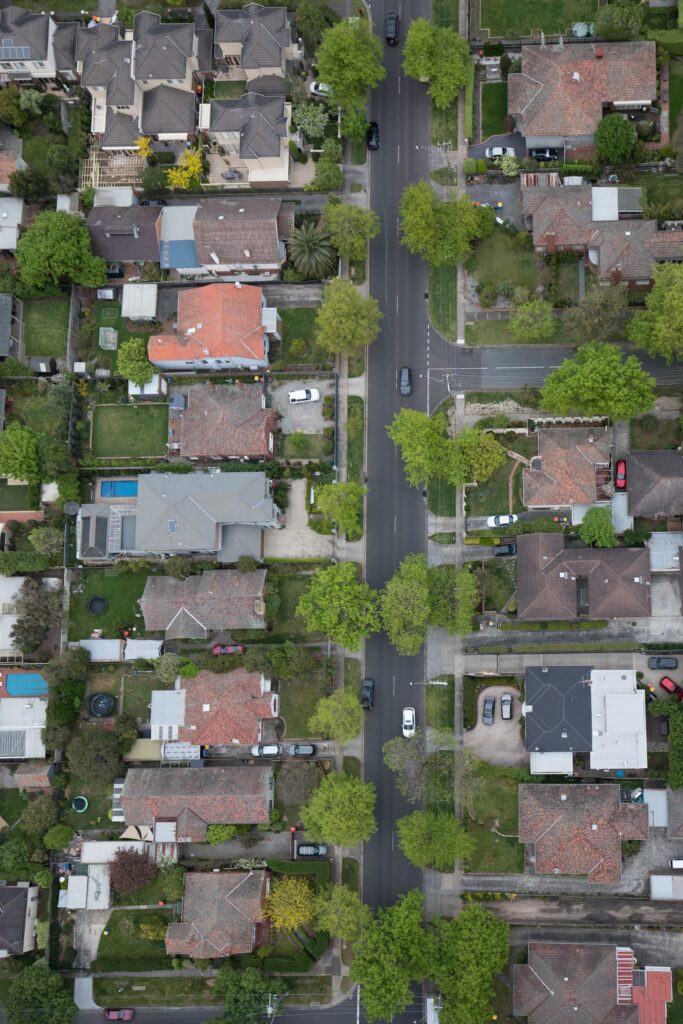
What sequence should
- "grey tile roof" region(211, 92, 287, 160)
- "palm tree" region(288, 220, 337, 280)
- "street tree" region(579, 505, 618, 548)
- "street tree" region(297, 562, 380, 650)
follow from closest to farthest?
"street tree" region(579, 505, 618, 548)
"street tree" region(297, 562, 380, 650)
"grey tile roof" region(211, 92, 287, 160)
"palm tree" region(288, 220, 337, 280)

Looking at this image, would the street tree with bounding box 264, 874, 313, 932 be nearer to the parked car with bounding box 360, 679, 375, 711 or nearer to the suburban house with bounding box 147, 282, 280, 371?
the parked car with bounding box 360, 679, 375, 711

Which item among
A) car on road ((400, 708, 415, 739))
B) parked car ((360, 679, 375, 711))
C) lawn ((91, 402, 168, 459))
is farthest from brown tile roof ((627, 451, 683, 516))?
lawn ((91, 402, 168, 459))

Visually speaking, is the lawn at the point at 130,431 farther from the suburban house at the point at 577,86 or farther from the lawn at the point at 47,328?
the suburban house at the point at 577,86

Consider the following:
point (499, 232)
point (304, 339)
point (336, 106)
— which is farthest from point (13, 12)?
point (499, 232)

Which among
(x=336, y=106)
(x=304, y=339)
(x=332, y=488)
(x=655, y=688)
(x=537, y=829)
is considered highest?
(x=336, y=106)

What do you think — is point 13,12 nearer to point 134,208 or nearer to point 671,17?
point 134,208

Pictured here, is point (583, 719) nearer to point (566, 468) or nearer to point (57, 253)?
point (566, 468)

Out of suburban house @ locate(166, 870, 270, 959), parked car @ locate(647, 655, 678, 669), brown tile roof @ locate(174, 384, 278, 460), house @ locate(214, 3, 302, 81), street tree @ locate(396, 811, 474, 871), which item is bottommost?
suburban house @ locate(166, 870, 270, 959)
